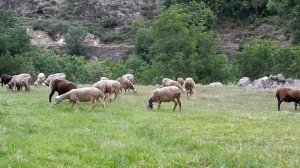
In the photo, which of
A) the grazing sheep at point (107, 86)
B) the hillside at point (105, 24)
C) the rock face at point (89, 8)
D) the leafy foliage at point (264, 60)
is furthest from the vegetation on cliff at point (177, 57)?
the rock face at point (89, 8)

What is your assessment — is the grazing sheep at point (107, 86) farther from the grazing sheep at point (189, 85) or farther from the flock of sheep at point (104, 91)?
the grazing sheep at point (189, 85)

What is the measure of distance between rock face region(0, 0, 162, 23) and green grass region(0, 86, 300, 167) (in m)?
92.0

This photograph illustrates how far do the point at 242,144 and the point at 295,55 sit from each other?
45.5m

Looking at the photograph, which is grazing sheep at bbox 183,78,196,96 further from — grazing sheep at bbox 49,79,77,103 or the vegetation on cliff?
the vegetation on cliff

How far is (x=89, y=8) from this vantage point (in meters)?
115

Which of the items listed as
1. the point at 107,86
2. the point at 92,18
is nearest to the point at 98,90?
the point at 107,86

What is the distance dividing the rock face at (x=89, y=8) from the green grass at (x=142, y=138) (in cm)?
9202

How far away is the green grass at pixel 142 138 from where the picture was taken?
41.9ft

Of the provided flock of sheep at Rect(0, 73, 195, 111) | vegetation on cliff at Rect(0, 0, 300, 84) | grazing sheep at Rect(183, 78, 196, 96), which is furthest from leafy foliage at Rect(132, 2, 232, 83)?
grazing sheep at Rect(183, 78, 196, 96)

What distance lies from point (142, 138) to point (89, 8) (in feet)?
334

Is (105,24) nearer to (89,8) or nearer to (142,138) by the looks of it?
(89,8)

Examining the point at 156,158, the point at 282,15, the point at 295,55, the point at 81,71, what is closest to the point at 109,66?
the point at 81,71

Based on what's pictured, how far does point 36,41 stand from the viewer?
104m

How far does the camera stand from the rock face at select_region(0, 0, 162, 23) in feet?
376
